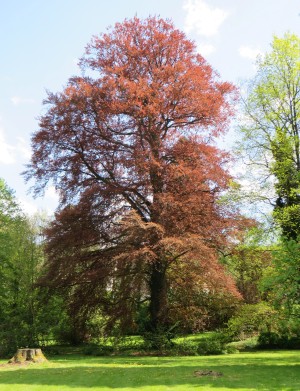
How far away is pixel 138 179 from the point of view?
17.9 meters

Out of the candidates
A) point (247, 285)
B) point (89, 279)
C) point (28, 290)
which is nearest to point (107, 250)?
point (89, 279)

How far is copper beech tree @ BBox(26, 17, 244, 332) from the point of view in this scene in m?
17.5

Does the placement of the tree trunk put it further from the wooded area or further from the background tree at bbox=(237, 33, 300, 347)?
the background tree at bbox=(237, 33, 300, 347)

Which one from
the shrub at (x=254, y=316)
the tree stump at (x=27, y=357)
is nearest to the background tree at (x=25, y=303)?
the tree stump at (x=27, y=357)

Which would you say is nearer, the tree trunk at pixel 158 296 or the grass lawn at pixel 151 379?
the grass lawn at pixel 151 379

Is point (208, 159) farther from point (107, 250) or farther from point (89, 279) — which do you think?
point (89, 279)

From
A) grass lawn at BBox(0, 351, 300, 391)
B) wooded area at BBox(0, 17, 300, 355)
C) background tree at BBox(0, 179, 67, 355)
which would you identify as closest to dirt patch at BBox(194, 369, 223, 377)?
grass lawn at BBox(0, 351, 300, 391)

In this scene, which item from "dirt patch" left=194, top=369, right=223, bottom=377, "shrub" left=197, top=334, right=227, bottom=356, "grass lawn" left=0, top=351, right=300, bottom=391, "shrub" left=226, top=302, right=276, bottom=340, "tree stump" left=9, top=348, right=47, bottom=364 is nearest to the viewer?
"grass lawn" left=0, top=351, right=300, bottom=391

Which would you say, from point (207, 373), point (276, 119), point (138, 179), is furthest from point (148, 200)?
point (207, 373)

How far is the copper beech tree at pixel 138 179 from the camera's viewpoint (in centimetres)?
1745

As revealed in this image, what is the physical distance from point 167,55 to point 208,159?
5992 mm

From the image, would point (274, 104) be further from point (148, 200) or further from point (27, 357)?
point (27, 357)

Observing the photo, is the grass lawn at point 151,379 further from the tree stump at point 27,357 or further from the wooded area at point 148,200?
the wooded area at point 148,200

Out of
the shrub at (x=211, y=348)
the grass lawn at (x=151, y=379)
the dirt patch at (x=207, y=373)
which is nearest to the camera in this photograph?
the grass lawn at (x=151, y=379)
